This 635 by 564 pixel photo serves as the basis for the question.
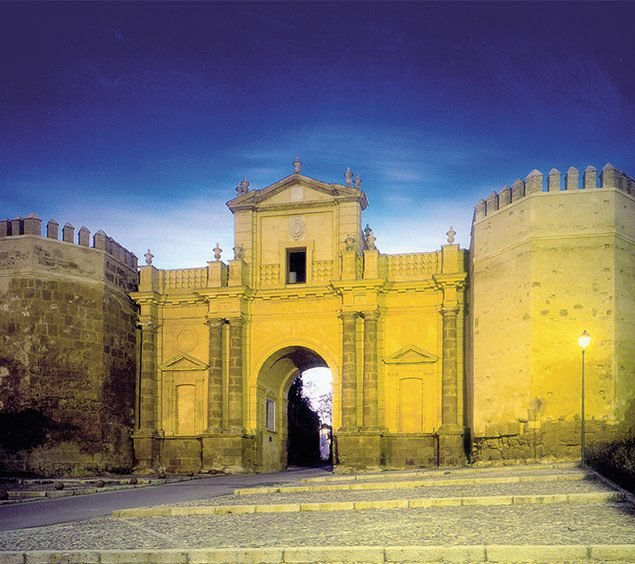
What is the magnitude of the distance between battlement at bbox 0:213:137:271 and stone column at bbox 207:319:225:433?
361 cm

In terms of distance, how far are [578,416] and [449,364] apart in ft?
16.7

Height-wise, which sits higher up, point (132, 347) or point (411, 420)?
point (132, 347)

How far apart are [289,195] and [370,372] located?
6.19 m

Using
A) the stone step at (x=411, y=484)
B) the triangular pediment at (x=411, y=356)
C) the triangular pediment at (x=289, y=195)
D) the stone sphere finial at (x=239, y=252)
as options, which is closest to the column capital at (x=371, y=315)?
the triangular pediment at (x=411, y=356)

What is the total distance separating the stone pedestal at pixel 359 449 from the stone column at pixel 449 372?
198cm

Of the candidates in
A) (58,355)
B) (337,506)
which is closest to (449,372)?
(58,355)

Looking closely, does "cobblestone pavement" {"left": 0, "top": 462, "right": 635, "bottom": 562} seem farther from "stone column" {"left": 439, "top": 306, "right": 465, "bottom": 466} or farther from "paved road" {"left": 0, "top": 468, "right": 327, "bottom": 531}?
"stone column" {"left": 439, "top": 306, "right": 465, "bottom": 466}

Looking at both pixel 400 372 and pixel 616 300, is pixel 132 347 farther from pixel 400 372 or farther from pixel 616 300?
pixel 616 300

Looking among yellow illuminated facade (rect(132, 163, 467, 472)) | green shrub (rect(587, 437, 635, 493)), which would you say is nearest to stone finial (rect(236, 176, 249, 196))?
yellow illuminated facade (rect(132, 163, 467, 472))

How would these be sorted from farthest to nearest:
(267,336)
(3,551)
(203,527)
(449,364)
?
(267,336), (449,364), (203,527), (3,551)

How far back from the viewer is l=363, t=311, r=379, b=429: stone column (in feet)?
71.8

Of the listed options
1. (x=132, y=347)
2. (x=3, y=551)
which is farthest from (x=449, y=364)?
(x=3, y=551)

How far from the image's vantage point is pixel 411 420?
22.3 metres

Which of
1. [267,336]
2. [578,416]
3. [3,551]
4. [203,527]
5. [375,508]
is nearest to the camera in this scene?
[3,551]
